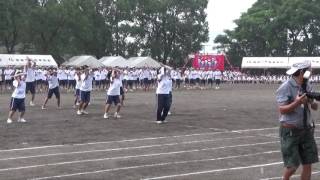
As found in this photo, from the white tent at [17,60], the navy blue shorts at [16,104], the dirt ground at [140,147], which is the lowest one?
the dirt ground at [140,147]

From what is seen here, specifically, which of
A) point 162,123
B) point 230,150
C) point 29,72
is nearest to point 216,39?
point 29,72

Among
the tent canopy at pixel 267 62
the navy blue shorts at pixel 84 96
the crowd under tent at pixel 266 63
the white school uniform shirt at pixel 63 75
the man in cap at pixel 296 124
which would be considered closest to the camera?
the man in cap at pixel 296 124

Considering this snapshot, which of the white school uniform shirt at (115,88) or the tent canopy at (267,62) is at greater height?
the tent canopy at (267,62)

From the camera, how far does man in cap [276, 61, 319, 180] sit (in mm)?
7637

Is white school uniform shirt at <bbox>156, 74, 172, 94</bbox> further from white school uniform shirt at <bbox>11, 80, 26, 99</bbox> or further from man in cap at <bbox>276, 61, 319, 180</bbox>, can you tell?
man in cap at <bbox>276, 61, 319, 180</bbox>

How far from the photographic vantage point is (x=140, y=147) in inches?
509

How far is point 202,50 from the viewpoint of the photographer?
75.8 metres

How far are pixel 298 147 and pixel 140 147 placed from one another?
5.57m

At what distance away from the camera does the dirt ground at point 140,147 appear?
10.1 metres

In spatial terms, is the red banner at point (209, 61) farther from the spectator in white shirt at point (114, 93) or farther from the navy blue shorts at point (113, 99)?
the navy blue shorts at point (113, 99)

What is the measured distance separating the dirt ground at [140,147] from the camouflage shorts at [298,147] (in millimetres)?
2067

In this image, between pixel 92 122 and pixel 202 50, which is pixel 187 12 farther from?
pixel 92 122

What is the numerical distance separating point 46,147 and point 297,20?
216 ft

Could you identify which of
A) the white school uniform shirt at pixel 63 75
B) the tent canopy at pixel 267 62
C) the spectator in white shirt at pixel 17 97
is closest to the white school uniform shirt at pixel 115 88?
the spectator in white shirt at pixel 17 97
